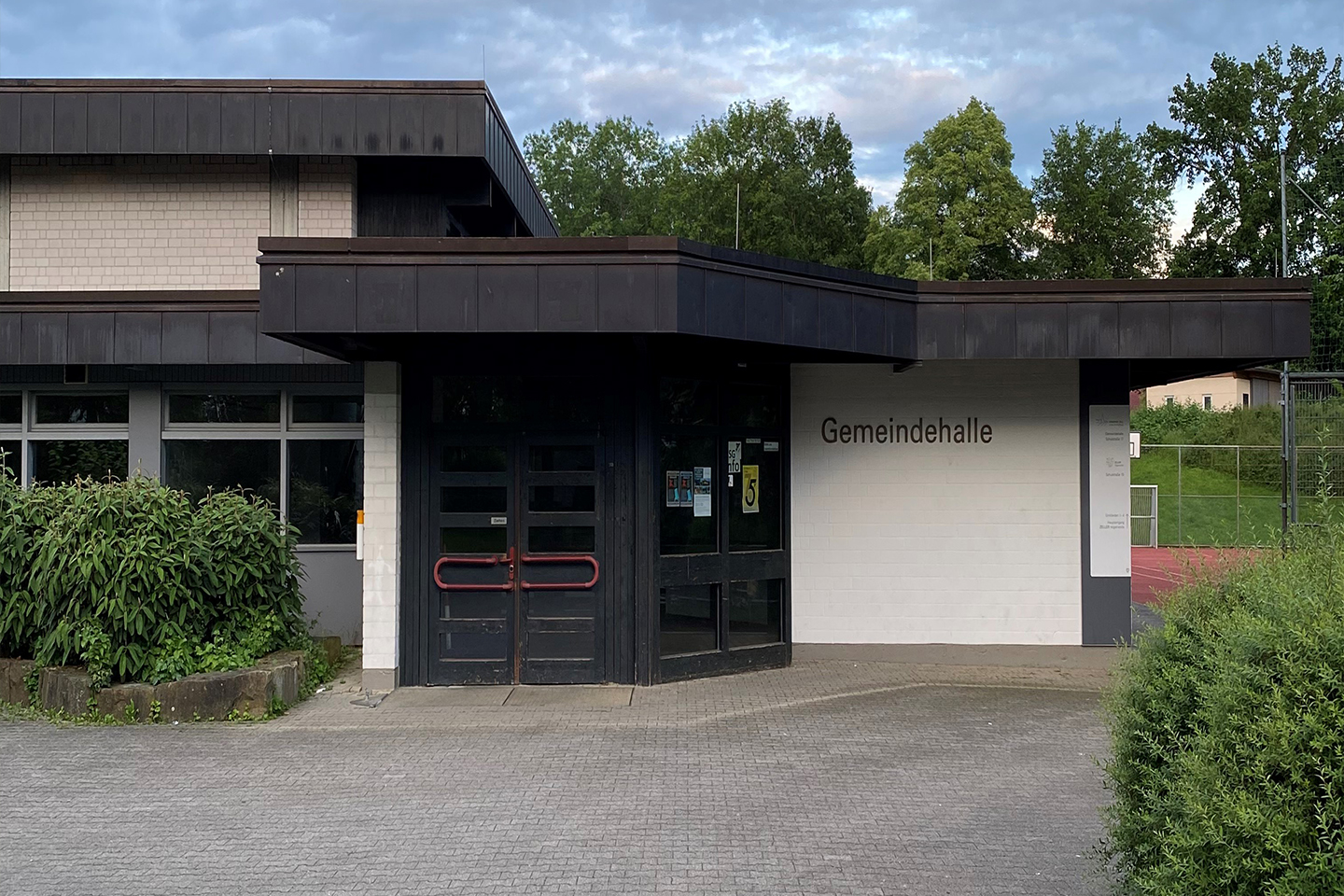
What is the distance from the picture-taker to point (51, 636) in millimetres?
9031

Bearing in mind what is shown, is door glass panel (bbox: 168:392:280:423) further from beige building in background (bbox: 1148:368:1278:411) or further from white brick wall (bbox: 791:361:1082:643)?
beige building in background (bbox: 1148:368:1278:411)

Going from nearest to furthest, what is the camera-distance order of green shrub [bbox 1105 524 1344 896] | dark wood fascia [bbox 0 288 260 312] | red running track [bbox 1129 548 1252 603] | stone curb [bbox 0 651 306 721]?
1. green shrub [bbox 1105 524 1344 896]
2. red running track [bbox 1129 548 1252 603]
3. stone curb [bbox 0 651 306 721]
4. dark wood fascia [bbox 0 288 260 312]

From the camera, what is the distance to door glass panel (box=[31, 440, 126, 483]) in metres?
12.5

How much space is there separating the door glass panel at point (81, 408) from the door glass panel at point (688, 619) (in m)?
6.75

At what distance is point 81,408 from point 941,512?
936 cm

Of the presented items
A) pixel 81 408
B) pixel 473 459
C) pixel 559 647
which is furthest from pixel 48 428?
pixel 559 647

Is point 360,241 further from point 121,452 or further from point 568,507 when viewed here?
point 121,452

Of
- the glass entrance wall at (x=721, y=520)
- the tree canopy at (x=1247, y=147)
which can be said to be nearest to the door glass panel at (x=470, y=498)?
the glass entrance wall at (x=721, y=520)

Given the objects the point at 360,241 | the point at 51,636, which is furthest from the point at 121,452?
the point at 360,241

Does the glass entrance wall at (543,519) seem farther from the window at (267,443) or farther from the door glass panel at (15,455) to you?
the door glass panel at (15,455)

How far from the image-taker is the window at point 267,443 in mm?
12562

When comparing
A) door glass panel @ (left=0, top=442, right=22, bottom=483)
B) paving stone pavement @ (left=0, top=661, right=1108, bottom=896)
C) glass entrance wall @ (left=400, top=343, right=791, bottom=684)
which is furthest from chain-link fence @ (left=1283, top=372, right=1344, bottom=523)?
door glass panel @ (left=0, top=442, right=22, bottom=483)

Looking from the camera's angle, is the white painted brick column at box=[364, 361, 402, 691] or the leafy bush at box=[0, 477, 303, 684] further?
the white painted brick column at box=[364, 361, 402, 691]

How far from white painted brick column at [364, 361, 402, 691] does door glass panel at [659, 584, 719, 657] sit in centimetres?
230
